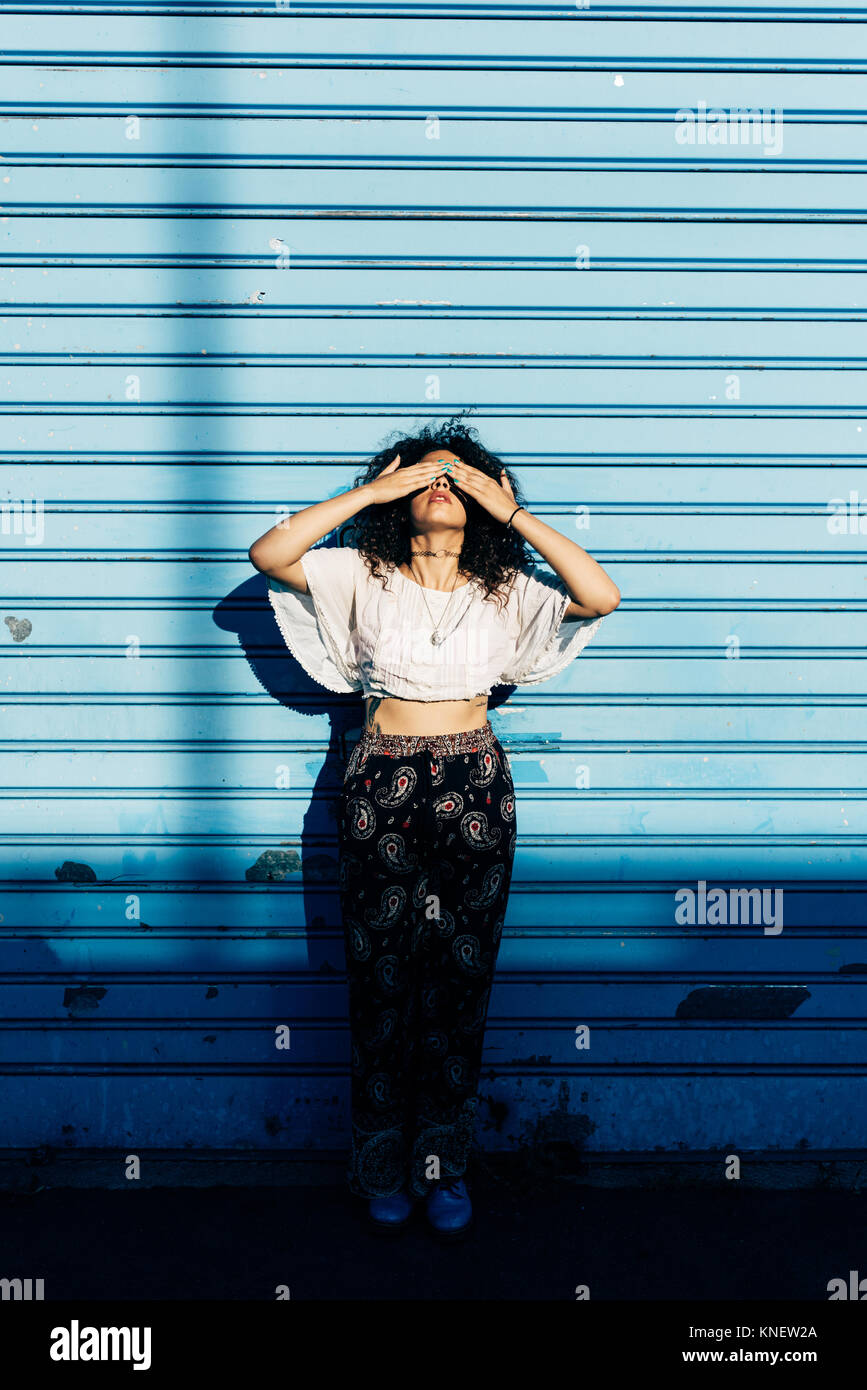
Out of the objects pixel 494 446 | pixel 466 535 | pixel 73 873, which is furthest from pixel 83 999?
pixel 494 446

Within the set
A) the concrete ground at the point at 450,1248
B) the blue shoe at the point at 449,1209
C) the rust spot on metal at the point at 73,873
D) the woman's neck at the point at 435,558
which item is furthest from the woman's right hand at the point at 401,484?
the concrete ground at the point at 450,1248

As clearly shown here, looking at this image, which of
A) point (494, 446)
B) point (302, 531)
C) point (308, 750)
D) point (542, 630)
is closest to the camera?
point (302, 531)

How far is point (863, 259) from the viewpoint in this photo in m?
3.34

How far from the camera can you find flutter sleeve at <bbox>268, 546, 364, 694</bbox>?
2943 millimetres

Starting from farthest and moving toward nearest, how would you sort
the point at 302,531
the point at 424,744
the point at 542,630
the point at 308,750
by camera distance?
the point at 308,750 < the point at 542,630 < the point at 424,744 < the point at 302,531

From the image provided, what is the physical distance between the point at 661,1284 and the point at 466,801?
1694 millimetres

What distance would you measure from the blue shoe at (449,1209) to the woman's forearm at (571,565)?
80.9 inches

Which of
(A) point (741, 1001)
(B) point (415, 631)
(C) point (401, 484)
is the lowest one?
(A) point (741, 1001)

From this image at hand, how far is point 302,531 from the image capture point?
9.14ft

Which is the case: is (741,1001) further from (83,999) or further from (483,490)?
(83,999)

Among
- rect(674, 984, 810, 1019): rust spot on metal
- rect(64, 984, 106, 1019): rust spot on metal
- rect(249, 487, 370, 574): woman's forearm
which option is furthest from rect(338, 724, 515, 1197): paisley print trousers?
rect(64, 984, 106, 1019): rust spot on metal

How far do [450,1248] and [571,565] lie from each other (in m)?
2.32

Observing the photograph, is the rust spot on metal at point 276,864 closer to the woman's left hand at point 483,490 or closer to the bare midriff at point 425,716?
the bare midriff at point 425,716

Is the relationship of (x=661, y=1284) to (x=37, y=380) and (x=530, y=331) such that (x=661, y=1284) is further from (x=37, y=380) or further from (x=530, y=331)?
(x=37, y=380)
